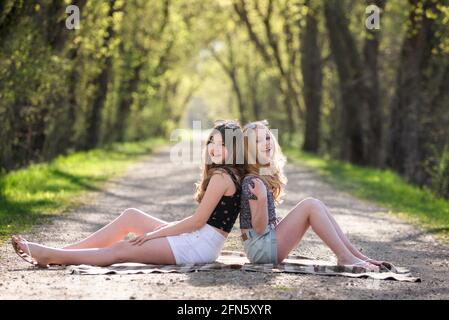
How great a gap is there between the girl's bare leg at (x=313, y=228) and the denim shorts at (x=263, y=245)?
59 millimetres

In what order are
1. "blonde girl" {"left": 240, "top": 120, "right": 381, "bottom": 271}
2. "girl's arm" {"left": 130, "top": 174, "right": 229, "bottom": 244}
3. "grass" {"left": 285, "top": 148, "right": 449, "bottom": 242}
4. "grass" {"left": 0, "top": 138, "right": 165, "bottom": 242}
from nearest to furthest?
"girl's arm" {"left": 130, "top": 174, "right": 229, "bottom": 244} → "blonde girl" {"left": 240, "top": 120, "right": 381, "bottom": 271} → "grass" {"left": 0, "top": 138, "right": 165, "bottom": 242} → "grass" {"left": 285, "top": 148, "right": 449, "bottom": 242}

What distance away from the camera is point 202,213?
27.9ft

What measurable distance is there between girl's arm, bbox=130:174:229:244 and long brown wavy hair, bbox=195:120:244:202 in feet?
0.38

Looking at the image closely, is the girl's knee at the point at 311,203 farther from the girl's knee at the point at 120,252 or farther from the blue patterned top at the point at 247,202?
the girl's knee at the point at 120,252

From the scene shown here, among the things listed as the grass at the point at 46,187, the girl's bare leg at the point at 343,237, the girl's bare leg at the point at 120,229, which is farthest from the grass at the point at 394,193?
the grass at the point at 46,187

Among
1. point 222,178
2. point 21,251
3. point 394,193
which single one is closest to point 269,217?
point 222,178

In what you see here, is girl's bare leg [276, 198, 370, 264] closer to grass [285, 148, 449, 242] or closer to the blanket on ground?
the blanket on ground

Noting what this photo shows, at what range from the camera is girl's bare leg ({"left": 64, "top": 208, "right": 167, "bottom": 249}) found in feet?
28.9

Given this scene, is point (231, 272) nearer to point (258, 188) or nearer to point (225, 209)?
point (225, 209)

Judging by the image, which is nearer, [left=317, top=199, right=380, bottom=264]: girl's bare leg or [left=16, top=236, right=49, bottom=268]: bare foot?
[left=16, top=236, right=49, bottom=268]: bare foot

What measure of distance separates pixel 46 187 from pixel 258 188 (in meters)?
9.05

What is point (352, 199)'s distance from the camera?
17016 millimetres

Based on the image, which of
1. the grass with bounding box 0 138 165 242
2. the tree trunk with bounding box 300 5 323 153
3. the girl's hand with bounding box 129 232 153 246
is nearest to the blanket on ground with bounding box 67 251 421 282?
the girl's hand with bounding box 129 232 153 246
